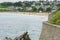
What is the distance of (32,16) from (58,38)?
90.5 meters

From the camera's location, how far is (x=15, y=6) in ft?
333

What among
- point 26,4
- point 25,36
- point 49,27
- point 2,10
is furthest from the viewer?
point 2,10

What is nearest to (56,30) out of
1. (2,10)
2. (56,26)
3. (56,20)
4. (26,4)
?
(56,26)

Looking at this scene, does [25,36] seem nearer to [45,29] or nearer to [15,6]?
[45,29]

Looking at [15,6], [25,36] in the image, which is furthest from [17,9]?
[25,36]

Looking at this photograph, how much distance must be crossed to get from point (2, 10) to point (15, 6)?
35.5 feet

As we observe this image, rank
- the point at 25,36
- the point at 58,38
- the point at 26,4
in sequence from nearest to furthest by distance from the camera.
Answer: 1. the point at 58,38
2. the point at 25,36
3. the point at 26,4

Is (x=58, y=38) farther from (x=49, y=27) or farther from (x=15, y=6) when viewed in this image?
(x=15, y=6)

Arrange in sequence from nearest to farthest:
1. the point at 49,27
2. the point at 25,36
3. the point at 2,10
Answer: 1. the point at 49,27
2. the point at 25,36
3. the point at 2,10

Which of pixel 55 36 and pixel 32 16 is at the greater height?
pixel 55 36

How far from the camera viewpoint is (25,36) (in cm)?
1479

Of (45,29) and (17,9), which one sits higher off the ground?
(45,29)

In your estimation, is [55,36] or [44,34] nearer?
[55,36]

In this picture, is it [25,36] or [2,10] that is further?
[2,10]
